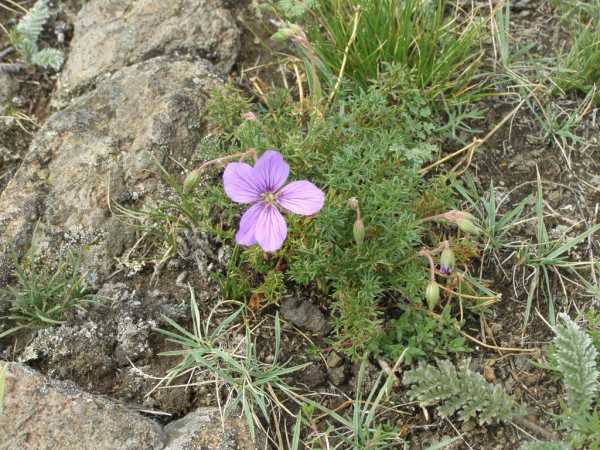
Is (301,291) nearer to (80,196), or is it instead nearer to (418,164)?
(418,164)

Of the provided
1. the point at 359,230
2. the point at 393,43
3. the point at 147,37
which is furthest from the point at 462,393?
the point at 147,37

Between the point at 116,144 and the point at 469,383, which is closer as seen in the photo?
the point at 469,383

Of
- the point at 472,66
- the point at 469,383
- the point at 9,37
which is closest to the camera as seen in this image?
the point at 469,383

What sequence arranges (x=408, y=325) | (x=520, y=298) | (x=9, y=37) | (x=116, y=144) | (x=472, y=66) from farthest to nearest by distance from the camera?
(x=9, y=37) < (x=472, y=66) < (x=116, y=144) < (x=520, y=298) < (x=408, y=325)

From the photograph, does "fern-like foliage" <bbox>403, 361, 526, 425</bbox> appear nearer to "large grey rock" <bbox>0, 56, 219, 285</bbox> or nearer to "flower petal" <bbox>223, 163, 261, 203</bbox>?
"flower petal" <bbox>223, 163, 261, 203</bbox>

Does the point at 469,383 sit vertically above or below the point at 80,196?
below

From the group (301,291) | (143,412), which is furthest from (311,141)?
(143,412)
